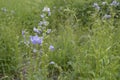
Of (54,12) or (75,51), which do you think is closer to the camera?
(75,51)

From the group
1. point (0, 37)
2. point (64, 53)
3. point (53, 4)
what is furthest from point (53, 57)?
point (53, 4)

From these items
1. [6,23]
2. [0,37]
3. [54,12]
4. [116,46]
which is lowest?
[116,46]

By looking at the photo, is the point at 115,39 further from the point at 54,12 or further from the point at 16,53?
the point at 54,12

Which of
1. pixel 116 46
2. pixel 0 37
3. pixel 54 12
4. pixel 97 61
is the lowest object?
pixel 97 61

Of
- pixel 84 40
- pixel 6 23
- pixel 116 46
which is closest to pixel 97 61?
pixel 116 46

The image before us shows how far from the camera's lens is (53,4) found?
4.52 m

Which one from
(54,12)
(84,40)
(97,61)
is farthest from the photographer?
(54,12)

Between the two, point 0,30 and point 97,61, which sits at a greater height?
point 0,30

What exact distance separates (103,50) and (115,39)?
1.88 feet

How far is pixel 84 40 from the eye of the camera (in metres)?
3.22

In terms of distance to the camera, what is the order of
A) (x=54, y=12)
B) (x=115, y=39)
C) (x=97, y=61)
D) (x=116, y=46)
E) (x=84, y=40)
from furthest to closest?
(x=54, y=12) < (x=84, y=40) < (x=115, y=39) < (x=116, y=46) < (x=97, y=61)

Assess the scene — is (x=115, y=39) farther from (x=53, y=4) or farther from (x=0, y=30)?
(x=53, y=4)

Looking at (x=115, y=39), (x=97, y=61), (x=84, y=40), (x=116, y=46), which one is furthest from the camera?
(x=84, y=40)

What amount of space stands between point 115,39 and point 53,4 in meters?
1.81
